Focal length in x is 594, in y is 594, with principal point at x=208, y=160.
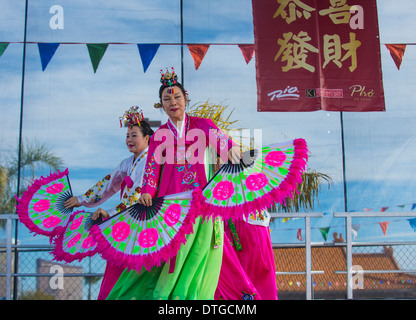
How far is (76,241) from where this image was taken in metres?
3.31

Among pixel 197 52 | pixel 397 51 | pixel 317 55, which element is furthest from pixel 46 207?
pixel 397 51

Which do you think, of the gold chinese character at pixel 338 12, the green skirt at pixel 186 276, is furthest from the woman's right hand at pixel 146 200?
the gold chinese character at pixel 338 12

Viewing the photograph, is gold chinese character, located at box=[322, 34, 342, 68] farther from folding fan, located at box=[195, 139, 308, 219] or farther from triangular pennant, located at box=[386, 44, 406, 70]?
folding fan, located at box=[195, 139, 308, 219]

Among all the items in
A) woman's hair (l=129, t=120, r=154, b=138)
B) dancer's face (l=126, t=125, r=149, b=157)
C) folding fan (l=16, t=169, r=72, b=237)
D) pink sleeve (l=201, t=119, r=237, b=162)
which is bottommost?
folding fan (l=16, t=169, r=72, b=237)

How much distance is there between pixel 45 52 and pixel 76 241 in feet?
6.50

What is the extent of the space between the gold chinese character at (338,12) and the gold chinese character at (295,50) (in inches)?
9.9

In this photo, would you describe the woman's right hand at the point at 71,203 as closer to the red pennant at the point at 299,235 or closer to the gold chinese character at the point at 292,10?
the red pennant at the point at 299,235

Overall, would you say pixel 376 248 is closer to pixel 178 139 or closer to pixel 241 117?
pixel 241 117

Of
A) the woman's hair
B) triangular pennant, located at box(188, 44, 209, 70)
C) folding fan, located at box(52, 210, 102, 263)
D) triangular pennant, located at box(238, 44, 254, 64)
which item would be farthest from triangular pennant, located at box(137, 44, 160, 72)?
folding fan, located at box(52, 210, 102, 263)

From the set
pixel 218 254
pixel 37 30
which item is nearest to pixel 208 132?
pixel 218 254

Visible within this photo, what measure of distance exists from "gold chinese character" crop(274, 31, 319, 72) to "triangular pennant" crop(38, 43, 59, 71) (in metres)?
1.78

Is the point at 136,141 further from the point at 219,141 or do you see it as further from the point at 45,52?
the point at 45,52

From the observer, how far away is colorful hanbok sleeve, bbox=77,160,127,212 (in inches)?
Answer: 147

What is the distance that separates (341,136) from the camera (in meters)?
4.79
